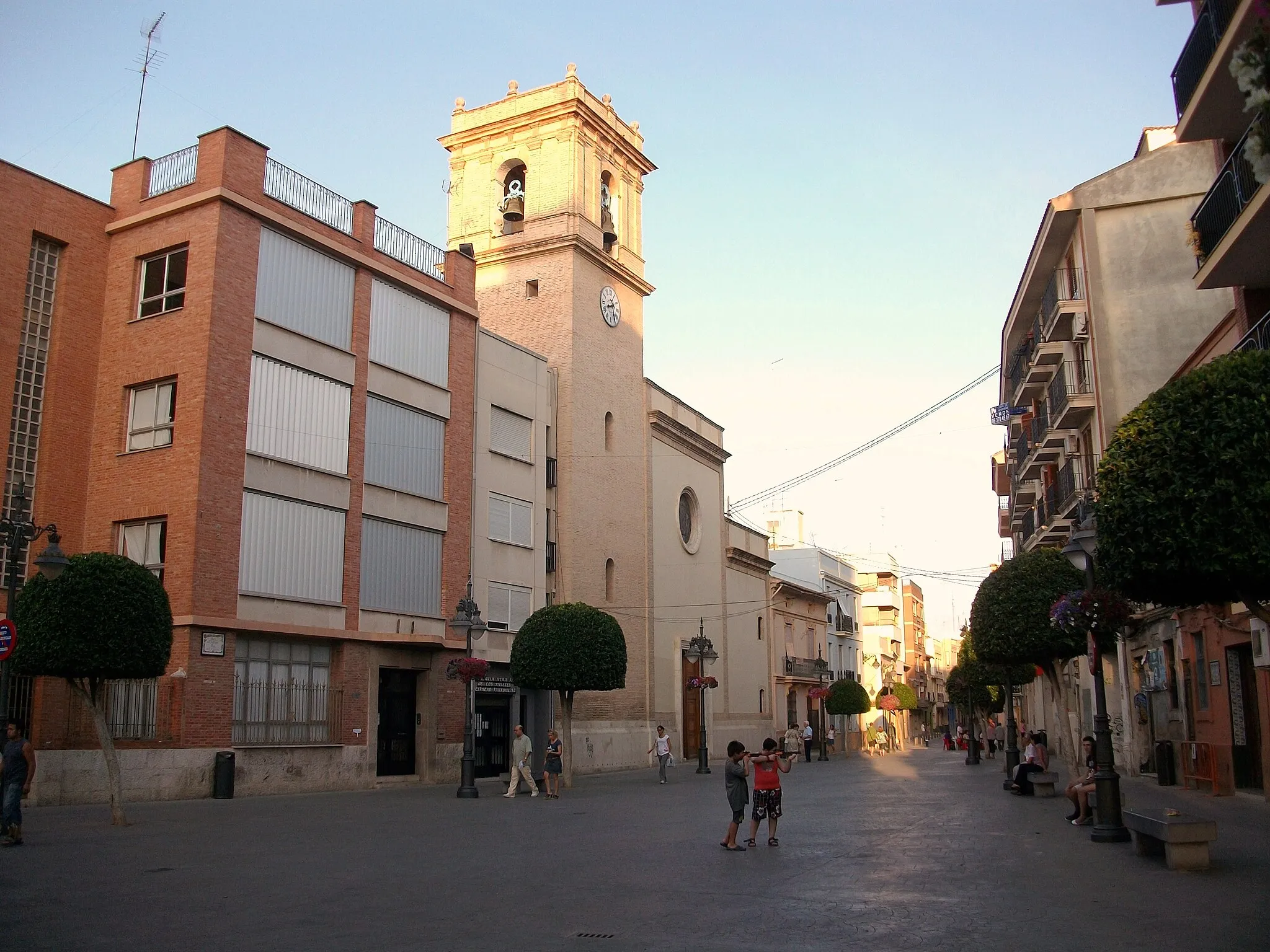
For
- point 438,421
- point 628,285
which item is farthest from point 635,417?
point 438,421

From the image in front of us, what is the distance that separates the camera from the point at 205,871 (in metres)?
12.3

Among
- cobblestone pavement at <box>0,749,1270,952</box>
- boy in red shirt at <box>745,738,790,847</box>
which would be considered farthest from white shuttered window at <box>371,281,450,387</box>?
boy in red shirt at <box>745,738,790,847</box>

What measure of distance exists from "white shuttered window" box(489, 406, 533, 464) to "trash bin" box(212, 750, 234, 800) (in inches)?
530

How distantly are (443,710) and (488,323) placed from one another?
15.5 metres

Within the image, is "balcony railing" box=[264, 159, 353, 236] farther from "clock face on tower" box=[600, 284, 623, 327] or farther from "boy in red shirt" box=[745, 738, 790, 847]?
"boy in red shirt" box=[745, 738, 790, 847]

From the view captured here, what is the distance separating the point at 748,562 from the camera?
54688 millimetres

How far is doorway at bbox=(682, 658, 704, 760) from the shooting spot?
4594cm

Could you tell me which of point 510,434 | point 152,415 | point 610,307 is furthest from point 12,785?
point 610,307

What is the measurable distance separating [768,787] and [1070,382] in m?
21.9

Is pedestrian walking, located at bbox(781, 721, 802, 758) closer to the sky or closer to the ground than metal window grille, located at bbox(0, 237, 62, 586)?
closer to the ground

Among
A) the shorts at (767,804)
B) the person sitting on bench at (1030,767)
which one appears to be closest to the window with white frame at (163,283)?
the shorts at (767,804)

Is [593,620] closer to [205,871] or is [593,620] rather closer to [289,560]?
[289,560]

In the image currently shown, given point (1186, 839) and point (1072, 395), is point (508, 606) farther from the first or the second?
point (1186, 839)

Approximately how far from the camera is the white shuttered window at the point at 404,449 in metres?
29.6
